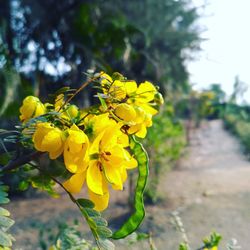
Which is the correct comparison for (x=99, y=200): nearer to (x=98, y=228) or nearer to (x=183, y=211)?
(x=98, y=228)

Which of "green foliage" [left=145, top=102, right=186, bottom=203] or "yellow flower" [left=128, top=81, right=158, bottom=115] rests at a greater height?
"yellow flower" [left=128, top=81, right=158, bottom=115]

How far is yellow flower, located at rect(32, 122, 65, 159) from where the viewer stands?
372 mm

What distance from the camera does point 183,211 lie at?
3107 millimetres

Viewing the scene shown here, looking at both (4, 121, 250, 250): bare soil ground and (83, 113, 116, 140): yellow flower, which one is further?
(4, 121, 250, 250): bare soil ground

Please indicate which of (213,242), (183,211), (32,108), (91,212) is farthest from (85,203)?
(183,211)

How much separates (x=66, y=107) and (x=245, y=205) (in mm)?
3168

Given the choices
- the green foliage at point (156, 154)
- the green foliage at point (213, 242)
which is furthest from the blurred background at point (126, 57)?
the green foliage at point (213, 242)

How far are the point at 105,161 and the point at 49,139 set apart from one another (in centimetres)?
7

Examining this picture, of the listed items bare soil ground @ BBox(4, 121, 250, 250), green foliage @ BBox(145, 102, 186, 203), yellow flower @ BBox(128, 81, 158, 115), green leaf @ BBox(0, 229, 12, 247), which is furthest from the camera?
green foliage @ BBox(145, 102, 186, 203)

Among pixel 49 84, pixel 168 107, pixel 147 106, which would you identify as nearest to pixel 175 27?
pixel 168 107

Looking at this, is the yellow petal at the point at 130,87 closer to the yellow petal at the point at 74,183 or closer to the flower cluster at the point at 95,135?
the flower cluster at the point at 95,135

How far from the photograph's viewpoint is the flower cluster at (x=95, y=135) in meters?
0.38

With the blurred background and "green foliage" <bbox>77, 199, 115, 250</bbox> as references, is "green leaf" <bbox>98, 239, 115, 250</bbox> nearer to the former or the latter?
"green foliage" <bbox>77, 199, 115, 250</bbox>

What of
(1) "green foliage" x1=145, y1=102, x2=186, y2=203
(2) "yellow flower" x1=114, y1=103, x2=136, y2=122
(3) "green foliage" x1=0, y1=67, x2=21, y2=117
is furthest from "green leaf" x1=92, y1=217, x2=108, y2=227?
(1) "green foliage" x1=145, y1=102, x2=186, y2=203
